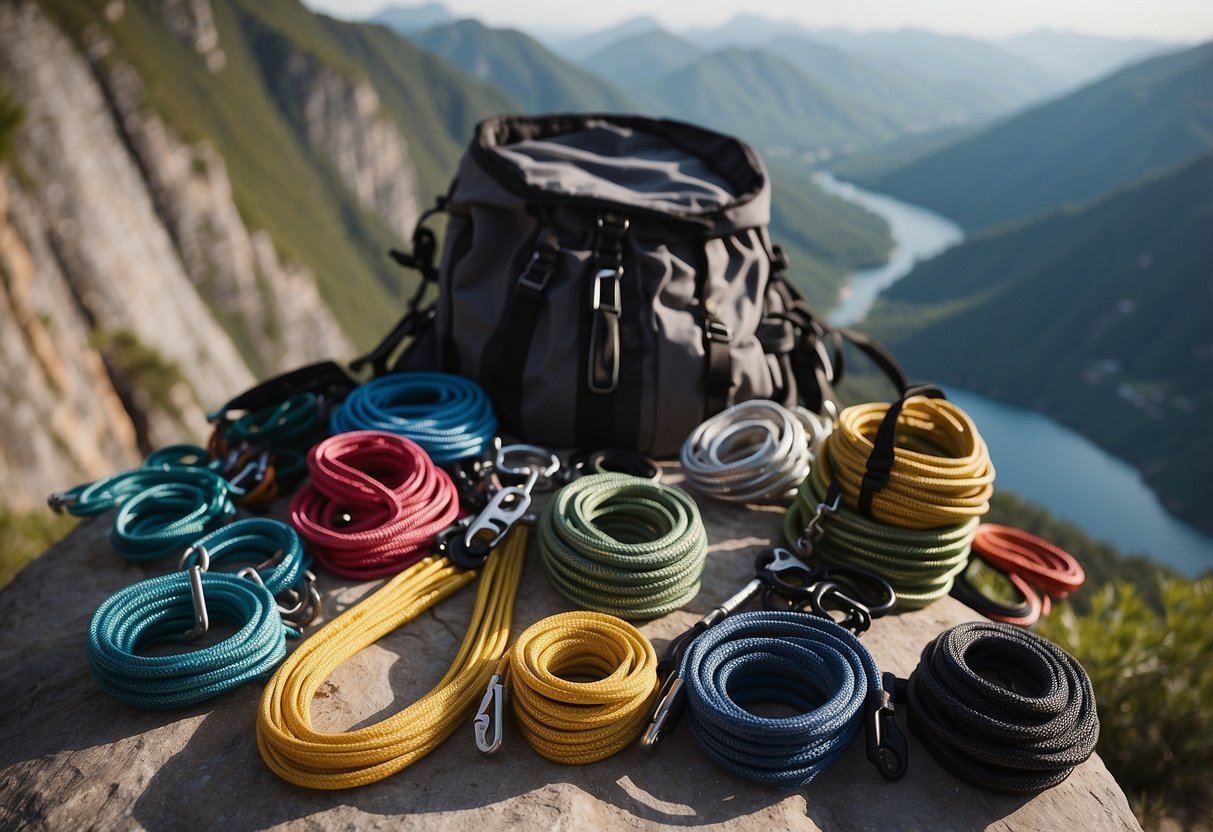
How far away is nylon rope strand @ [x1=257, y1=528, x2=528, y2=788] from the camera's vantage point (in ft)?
7.15

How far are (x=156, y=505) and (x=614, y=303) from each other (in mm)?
2218

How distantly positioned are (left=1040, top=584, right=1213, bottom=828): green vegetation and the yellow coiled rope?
2010mm

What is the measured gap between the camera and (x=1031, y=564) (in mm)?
3475

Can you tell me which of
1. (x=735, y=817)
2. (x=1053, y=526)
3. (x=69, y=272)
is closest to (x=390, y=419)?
(x=735, y=817)

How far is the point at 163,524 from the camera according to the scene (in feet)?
11.3

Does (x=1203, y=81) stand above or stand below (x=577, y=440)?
below

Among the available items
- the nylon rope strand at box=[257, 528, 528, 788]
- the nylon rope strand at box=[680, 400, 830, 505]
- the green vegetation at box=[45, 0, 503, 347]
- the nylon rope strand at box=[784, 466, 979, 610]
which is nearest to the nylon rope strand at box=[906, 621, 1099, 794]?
the nylon rope strand at box=[784, 466, 979, 610]

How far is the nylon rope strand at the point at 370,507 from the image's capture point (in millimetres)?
3061

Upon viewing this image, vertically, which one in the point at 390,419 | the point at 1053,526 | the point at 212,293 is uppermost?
the point at 390,419

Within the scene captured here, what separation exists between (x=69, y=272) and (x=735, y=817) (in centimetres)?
3758

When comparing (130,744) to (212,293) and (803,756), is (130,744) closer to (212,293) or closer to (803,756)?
(803,756)

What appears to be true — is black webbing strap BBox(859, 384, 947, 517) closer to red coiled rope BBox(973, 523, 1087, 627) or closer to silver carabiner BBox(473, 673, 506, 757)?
red coiled rope BBox(973, 523, 1087, 627)

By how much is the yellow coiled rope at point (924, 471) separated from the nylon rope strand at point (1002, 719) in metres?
0.58

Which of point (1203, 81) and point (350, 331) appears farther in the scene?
point (1203, 81)
